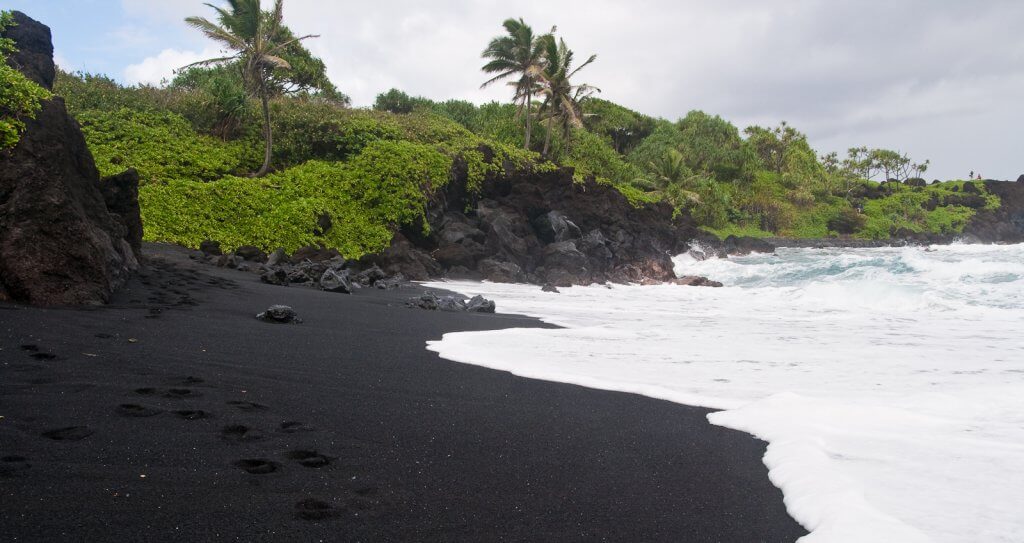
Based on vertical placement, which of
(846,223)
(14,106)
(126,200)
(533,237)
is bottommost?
(126,200)

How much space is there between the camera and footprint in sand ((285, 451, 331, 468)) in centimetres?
251

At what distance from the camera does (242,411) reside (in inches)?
120

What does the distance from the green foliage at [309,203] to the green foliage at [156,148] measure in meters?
1.17

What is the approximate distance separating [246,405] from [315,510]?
129 centimetres

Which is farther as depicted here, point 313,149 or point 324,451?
Result: point 313,149

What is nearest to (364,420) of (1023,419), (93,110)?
(1023,419)

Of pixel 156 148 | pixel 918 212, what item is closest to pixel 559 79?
pixel 156 148

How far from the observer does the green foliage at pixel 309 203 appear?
41.7ft

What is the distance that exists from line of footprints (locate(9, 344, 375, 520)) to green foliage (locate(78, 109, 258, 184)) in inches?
471

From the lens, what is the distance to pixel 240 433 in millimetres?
2746

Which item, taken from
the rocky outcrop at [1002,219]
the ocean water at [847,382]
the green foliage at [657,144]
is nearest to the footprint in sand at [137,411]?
the ocean water at [847,382]

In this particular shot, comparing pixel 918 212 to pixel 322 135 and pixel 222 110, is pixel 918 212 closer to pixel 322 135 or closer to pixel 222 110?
pixel 322 135

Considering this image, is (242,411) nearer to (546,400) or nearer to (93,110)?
(546,400)

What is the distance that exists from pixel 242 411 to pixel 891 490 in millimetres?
3304
